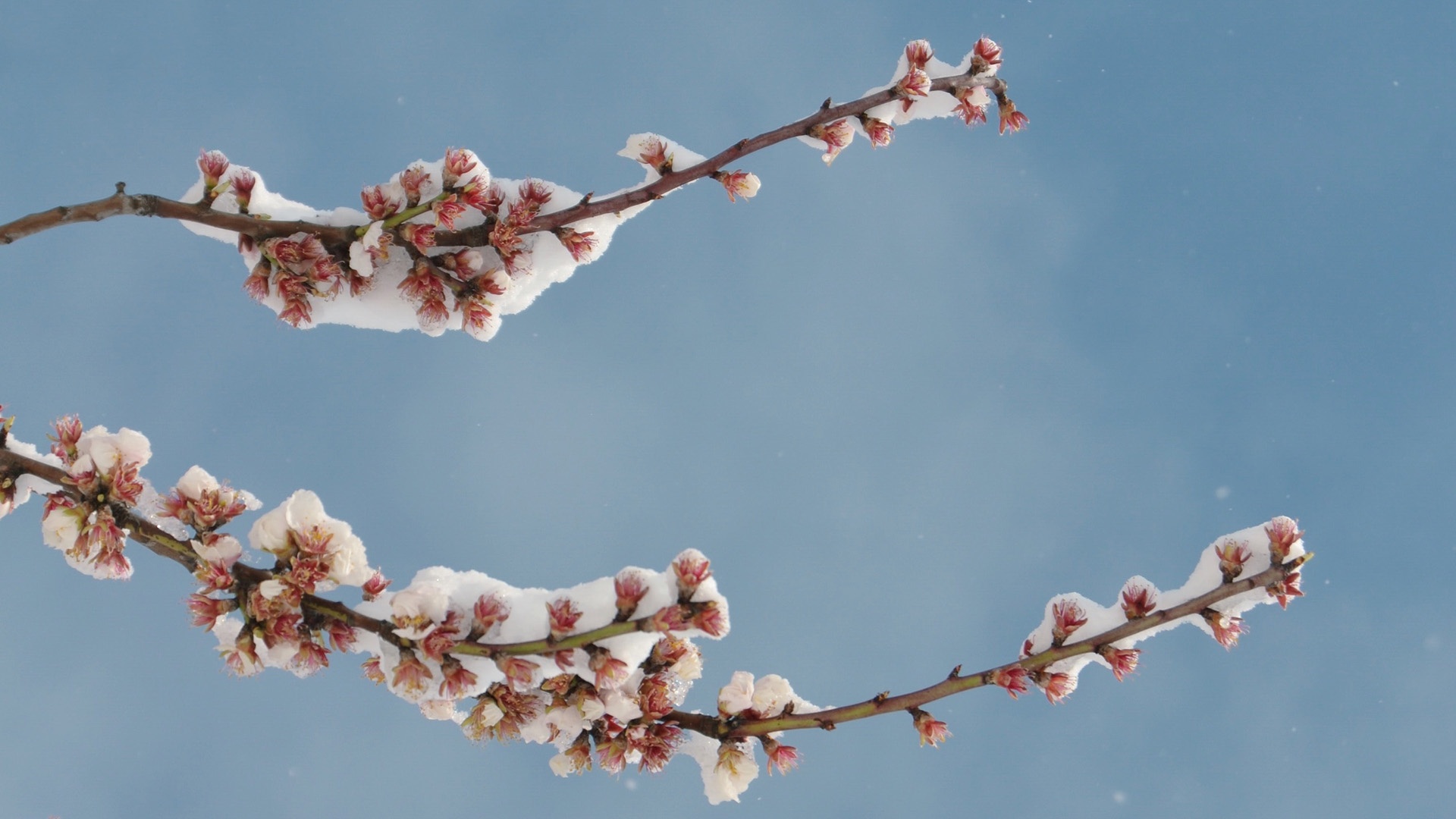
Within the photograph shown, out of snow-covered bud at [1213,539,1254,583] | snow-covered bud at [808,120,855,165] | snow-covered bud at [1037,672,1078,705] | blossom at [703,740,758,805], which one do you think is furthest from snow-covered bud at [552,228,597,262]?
snow-covered bud at [1213,539,1254,583]

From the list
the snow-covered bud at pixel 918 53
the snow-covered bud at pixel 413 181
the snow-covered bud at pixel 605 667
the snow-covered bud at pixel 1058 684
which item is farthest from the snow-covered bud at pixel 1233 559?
the snow-covered bud at pixel 413 181

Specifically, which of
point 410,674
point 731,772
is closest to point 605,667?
point 410,674

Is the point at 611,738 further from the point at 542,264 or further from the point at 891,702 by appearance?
the point at 542,264

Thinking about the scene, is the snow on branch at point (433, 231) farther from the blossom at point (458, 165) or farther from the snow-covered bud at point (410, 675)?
the snow-covered bud at point (410, 675)

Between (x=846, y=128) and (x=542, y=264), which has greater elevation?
(x=846, y=128)

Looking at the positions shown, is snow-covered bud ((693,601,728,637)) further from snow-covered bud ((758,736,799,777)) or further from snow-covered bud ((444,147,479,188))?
snow-covered bud ((444,147,479,188))

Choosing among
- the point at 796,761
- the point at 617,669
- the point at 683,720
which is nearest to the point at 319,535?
the point at 617,669
